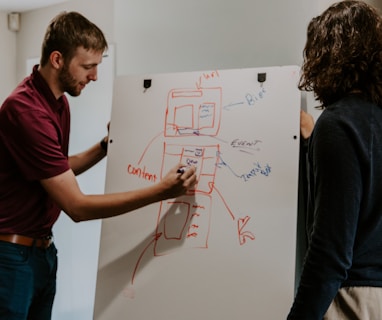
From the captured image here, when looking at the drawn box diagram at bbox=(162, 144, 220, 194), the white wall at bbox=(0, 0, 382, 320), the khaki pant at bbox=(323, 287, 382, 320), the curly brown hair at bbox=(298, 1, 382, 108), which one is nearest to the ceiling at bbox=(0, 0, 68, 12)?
the white wall at bbox=(0, 0, 382, 320)

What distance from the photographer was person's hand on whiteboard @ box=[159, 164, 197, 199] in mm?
1488

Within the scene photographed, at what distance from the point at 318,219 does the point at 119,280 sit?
0.91 meters

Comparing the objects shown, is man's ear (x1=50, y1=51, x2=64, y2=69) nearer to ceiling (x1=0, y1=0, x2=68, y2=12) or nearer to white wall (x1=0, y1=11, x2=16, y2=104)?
ceiling (x1=0, y1=0, x2=68, y2=12)

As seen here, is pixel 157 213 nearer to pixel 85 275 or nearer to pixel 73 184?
pixel 73 184

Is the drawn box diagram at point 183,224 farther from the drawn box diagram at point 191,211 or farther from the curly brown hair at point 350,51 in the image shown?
the curly brown hair at point 350,51

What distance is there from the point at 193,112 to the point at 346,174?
2.58 feet

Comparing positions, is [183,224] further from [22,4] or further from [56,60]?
[22,4]

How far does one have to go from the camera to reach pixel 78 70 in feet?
5.38

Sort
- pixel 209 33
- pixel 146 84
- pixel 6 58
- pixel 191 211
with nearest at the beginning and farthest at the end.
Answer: pixel 191 211 → pixel 146 84 → pixel 209 33 → pixel 6 58

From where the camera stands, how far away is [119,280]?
65.7 inches

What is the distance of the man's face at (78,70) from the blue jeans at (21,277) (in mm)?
583

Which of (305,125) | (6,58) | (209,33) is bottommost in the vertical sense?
(305,125)

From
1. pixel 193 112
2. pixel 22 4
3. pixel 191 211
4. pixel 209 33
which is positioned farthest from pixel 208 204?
pixel 22 4

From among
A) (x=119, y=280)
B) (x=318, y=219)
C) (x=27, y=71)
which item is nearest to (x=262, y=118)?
(x=318, y=219)
